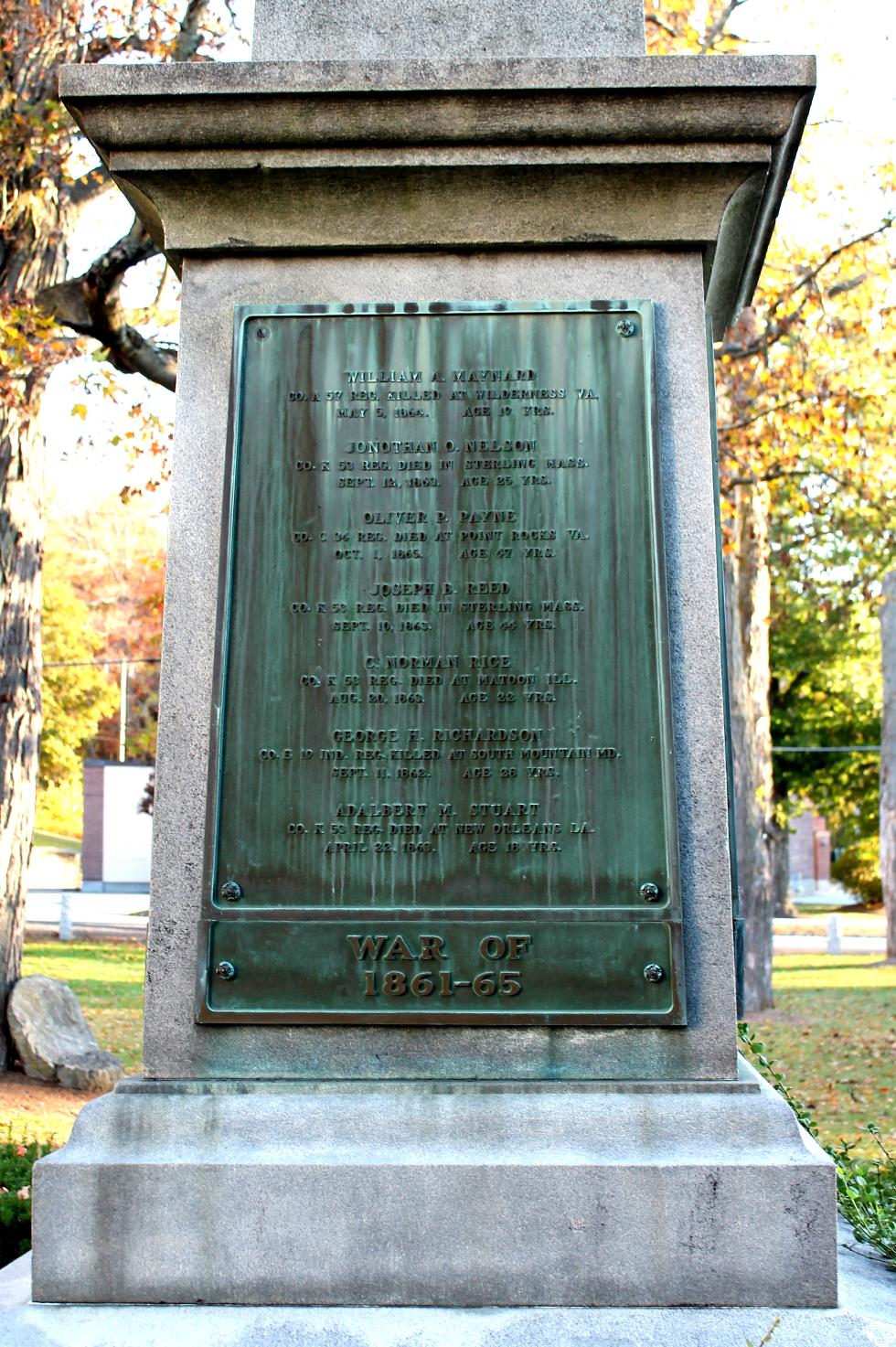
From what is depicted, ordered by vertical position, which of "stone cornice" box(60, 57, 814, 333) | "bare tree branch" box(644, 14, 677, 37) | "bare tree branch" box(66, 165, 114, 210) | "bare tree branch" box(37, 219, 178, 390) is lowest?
"stone cornice" box(60, 57, 814, 333)

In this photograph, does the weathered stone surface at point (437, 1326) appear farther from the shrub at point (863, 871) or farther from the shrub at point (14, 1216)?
the shrub at point (863, 871)

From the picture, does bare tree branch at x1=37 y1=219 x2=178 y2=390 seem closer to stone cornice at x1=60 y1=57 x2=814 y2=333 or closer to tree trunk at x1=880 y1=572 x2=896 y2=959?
stone cornice at x1=60 y1=57 x2=814 y2=333

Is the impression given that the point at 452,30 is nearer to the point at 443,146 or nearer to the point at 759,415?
the point at 443,146

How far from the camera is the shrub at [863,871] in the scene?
43.8m

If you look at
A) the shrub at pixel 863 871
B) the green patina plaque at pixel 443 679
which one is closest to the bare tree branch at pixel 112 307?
the green patina plaque at pixel 443 679

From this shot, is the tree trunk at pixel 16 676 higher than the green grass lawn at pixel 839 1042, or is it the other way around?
the tree trunk at pixel 16 676

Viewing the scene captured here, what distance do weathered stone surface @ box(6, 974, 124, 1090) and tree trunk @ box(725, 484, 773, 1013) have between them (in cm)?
804

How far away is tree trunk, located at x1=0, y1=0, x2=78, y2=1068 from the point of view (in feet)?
37.3

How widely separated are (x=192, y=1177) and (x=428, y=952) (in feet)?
2.84

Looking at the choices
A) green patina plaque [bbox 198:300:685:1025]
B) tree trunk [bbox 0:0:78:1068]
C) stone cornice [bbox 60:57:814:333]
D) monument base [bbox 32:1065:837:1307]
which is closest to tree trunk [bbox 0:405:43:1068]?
tree trunk [bbox 0:0:78:1068]

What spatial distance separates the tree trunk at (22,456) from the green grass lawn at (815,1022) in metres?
2.36

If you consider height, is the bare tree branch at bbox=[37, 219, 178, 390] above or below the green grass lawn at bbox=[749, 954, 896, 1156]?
above

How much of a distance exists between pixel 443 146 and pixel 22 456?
8.46m

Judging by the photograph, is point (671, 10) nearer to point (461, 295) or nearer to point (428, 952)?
point (461, 295)
